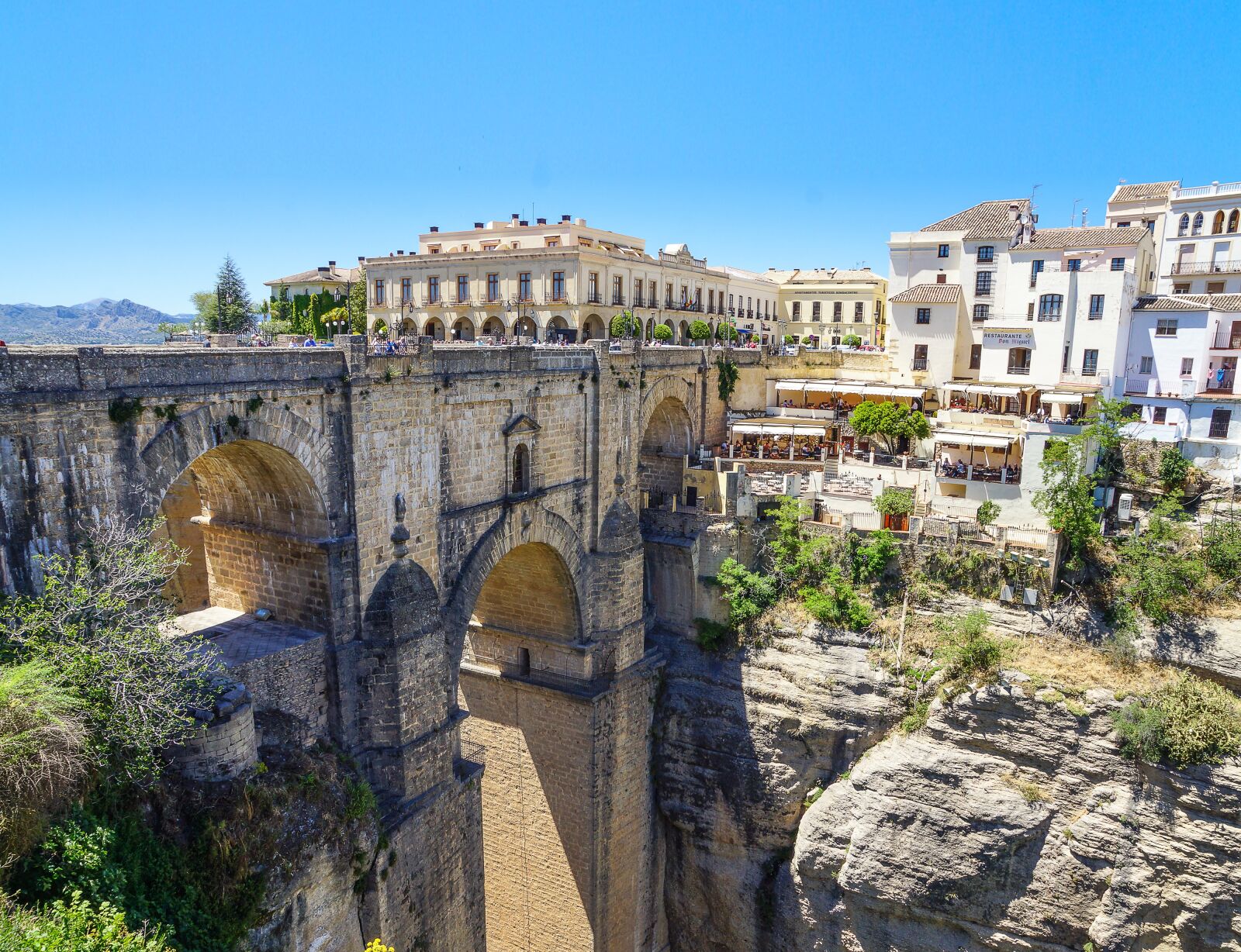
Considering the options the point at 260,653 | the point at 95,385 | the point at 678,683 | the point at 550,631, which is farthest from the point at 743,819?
the point at 95,385

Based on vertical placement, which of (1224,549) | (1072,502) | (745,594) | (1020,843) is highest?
(1072,502)

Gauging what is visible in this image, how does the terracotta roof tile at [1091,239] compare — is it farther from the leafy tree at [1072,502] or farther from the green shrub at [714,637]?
the green shrub at [714,637]

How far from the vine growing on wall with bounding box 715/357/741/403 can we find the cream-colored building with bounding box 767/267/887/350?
660 inches

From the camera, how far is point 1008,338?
30.8 m

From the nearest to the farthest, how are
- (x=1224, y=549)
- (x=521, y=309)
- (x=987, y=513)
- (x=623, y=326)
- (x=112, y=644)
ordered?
(x=112, y=644) → (x=1224, y=549) → (x=987, y=513) → (x=623, y=326) → (x=521, y=309)

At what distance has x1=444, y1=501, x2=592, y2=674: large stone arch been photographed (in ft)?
54.2

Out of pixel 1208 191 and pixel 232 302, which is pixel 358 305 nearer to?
pixel 232 302

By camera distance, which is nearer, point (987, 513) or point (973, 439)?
point (987, 513)

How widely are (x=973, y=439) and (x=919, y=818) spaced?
36.3ft

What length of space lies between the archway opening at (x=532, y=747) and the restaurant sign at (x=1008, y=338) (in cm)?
1958

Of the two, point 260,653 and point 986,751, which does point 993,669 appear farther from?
point 260,653

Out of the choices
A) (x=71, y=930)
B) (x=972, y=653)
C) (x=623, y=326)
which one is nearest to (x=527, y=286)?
(x=623, y=326)

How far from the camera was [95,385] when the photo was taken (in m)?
10.5

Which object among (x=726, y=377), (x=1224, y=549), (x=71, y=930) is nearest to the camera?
(x=71, y=930)
